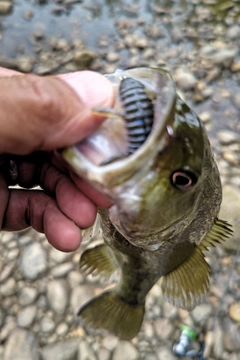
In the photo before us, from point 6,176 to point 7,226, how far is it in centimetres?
27

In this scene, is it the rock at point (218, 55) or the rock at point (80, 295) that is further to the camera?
the rock at point (218, 55)

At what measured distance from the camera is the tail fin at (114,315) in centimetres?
208

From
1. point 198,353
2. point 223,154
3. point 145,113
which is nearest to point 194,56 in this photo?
point 223,154

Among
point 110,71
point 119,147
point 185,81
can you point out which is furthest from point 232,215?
point 110,71

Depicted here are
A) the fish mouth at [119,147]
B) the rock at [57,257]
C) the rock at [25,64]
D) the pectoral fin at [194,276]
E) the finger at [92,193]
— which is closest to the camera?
the fish mouth at [119,147]

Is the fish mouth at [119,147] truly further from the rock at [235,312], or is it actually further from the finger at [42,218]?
the rock at [235,312]

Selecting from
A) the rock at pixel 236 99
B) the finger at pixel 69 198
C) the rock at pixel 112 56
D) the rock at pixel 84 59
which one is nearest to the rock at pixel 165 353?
the finger at pixel 69 198

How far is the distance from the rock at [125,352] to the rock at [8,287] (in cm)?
76

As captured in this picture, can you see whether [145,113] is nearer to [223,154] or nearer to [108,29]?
[223,154]

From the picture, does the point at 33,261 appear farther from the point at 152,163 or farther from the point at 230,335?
the point at 152,163

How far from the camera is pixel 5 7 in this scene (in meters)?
5.18

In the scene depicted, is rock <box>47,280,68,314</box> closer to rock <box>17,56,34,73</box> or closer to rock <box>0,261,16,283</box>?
rock <box>0,261,16,283</box>

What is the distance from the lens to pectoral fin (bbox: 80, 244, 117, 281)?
2088 mm

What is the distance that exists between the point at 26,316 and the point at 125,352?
65 cm
